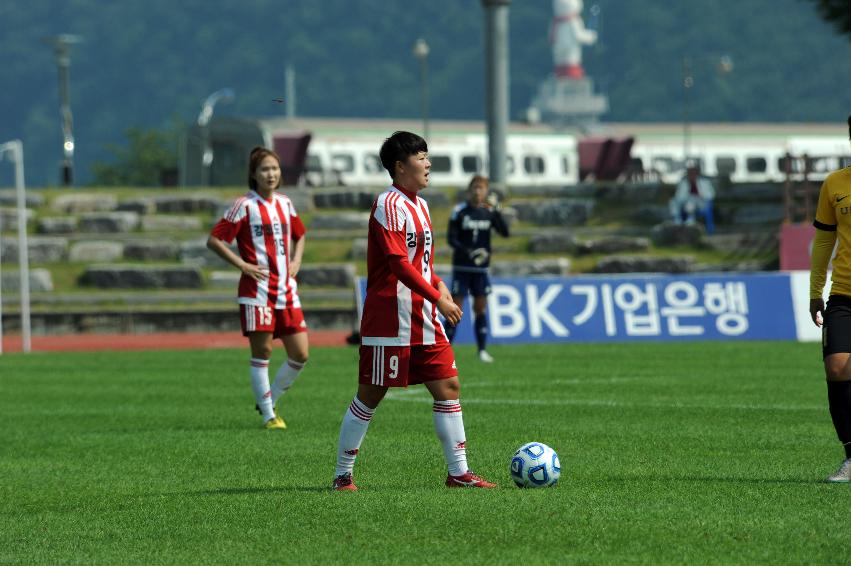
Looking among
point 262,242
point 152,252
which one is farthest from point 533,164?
point 262,242

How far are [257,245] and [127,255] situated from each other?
25.3 metres

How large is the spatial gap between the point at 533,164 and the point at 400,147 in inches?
1849

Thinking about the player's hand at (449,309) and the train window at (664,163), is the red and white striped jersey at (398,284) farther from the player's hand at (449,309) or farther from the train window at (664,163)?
the train window at (664,163)

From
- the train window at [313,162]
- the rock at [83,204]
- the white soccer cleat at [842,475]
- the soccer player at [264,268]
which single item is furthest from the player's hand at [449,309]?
the train window at [313,162]

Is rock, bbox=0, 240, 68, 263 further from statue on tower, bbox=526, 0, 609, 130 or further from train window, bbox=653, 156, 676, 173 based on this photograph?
statue on tower, bbox=526, 0, 609, 130

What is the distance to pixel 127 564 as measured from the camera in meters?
6.33

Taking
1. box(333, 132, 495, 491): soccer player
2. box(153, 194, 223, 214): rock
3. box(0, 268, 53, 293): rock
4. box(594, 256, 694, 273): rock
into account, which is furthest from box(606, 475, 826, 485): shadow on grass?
box(153, 194, 223, 214): rock

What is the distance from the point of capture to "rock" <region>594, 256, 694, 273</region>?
1340 inches

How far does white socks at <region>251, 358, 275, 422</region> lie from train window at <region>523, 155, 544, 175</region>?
42708mm

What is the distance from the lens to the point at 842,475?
8164 millimetres

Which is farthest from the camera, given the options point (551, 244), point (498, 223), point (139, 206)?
point (139, 206)

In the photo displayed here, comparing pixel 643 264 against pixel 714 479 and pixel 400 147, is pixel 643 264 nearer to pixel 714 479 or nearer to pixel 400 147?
pixel 714 479

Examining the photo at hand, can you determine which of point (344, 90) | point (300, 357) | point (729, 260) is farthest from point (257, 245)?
point (344, 90)

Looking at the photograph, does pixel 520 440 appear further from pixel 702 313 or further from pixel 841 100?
pixel 841 100
